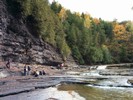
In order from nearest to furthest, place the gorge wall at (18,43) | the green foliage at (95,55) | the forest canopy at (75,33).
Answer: the gorge wall at (18,43) → the forest canopy at (75,33) → the green foliage at (95,55)

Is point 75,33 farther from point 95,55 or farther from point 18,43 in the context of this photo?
point 18,43

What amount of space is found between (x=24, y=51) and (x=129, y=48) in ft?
262

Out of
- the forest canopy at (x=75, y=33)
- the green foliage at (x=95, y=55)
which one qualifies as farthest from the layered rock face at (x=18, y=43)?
the green foliage at (x=95, y=55)

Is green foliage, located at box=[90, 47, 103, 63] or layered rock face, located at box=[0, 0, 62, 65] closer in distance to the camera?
layered rock face, located at box=[0, 0, 62, 65]

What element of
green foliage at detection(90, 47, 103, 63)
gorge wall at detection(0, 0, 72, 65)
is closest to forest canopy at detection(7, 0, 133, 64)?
green foliage at detection(90, 47, 103, 63)

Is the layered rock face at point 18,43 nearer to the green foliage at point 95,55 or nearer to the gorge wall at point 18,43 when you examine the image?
the gorge wall at point 18,43

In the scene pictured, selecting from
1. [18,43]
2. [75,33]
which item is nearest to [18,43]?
[18,43]

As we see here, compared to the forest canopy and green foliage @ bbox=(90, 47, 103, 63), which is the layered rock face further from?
green foliage @ bbox=(90, 47, 103, 63)

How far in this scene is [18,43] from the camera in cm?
5731

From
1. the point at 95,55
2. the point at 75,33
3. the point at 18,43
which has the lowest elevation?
the point at 18,43

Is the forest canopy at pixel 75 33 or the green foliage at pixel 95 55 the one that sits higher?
the forest canopy at pixel 75 33

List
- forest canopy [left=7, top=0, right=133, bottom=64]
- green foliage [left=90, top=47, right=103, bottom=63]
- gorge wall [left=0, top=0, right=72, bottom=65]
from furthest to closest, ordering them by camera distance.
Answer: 1. green foliage [left=90, top=47, right=103, bottom=63]
2. forest canopy [left=7, top=0, right=133, bottom=64]
3. gorge wall [left=0, top=0, right=72, bottom=65]

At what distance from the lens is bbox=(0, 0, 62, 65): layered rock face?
174 feet

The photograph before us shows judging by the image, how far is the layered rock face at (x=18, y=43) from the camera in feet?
174
